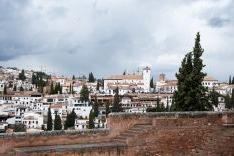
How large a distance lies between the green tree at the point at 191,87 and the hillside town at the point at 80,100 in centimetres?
5330

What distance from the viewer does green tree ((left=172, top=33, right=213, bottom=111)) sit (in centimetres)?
2369

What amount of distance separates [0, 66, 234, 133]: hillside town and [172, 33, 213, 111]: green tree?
175 feet

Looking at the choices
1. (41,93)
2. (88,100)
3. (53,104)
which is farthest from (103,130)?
(41,93)

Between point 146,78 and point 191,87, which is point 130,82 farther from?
point 191,87

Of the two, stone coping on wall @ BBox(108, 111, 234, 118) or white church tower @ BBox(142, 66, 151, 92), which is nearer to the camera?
stone coping on wall @ BBox(108, 111, 234, 118)

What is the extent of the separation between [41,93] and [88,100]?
62.3ft

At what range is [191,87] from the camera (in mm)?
24047

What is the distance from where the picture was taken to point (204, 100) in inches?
945

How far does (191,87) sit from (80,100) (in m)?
107

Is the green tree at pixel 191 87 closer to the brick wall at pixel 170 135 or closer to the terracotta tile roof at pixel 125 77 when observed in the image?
the brick wall at pixel 170 135

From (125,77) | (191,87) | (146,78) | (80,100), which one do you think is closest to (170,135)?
(191,87)

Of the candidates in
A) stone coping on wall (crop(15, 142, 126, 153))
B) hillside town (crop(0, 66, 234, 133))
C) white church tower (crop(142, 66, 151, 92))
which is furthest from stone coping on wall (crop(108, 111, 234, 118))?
white church tower (crop(142, 66, 151, 92))

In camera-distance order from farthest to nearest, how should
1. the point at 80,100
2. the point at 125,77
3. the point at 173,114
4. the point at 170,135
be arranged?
the point at 125,77, the point at 80,100, the point at 173,114, the point at 170,135

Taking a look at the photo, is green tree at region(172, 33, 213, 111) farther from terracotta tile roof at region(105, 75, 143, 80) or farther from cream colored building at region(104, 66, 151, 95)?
terracotta tile roof at region(105, 75, 143, 80)
